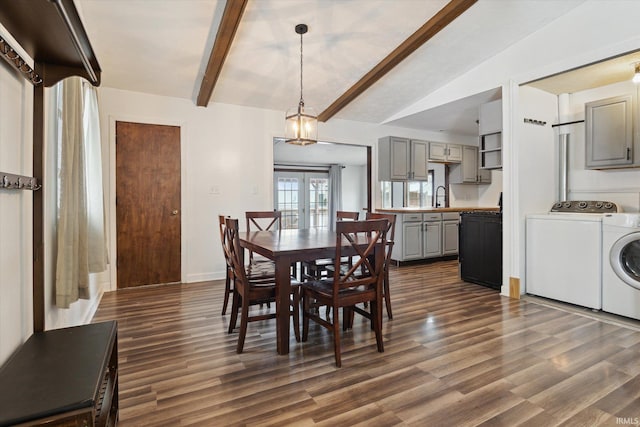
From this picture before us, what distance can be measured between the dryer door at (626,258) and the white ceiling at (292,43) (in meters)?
2.06

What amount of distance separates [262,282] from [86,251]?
3.82 feet

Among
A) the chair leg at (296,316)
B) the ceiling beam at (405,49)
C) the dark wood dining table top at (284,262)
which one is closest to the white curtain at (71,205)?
the dark wood dining table top at (284,262)

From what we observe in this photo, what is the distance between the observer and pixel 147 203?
4.00 m

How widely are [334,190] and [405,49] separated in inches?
224

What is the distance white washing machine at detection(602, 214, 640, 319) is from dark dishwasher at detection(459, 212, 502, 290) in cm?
97

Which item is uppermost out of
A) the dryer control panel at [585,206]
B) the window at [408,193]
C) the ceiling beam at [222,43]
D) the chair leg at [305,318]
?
the ceiling beam at [222,43]

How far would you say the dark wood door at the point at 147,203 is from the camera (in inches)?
153

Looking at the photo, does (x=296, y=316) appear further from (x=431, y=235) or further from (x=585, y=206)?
(x=431, y=235)

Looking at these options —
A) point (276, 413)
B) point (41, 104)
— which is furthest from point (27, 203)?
point (276, 413)

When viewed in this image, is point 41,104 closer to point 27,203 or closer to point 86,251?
point 27,203

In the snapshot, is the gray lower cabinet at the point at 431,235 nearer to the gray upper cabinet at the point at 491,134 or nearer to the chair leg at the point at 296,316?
the gray upper cabinet at the point at 491,134

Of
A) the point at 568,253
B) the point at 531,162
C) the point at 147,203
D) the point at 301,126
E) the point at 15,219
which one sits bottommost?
the point at 568,253

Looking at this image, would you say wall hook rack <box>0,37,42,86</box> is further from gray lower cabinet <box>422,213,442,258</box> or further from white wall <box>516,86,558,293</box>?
gray lower cabinet <box>422,213,442,258</box>

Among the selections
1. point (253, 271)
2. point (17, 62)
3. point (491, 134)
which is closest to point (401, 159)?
point (491, 134)
